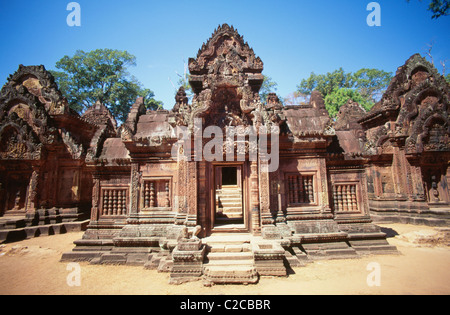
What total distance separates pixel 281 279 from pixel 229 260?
4.66 ft

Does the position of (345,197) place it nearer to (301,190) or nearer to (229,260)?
(301,190)

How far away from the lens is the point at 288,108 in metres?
8.91

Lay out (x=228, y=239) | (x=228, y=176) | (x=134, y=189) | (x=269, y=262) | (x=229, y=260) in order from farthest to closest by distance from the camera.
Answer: (x=228, y=176), (x=134, y=189), (x=228, y=239), (x=229, y=260), (x=269, y=262)

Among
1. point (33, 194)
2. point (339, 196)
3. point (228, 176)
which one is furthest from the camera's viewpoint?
point (228, 176)

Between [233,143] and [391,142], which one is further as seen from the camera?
[391,142]

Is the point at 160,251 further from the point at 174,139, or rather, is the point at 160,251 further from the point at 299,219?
the point at 299,219

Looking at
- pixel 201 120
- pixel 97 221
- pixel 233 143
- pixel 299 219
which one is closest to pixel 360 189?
pixel 299 219

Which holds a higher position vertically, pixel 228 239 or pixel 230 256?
pixel 228 239

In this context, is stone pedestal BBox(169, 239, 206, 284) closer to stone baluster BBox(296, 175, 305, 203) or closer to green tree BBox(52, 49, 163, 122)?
stone baluster BBox(296, 175, 305, 203)

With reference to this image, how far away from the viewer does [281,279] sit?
219 inches

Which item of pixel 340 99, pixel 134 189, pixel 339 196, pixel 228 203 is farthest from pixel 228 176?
pixel 340 99

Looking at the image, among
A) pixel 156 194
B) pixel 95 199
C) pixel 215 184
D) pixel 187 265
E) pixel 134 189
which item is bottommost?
pixel 187 265
